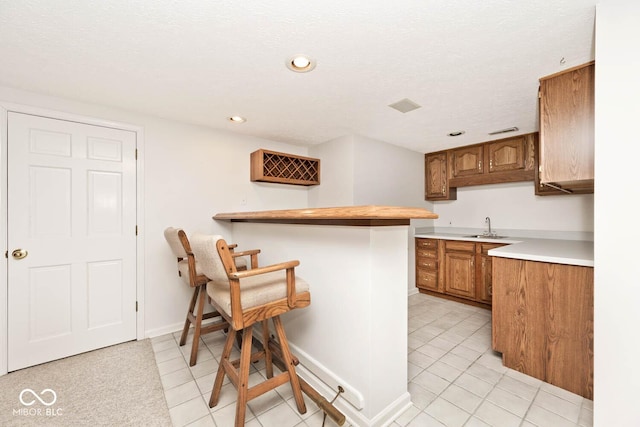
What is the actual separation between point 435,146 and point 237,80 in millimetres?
2880

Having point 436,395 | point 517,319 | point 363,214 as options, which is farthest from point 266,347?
point 517,319

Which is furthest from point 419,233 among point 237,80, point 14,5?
point 14,5

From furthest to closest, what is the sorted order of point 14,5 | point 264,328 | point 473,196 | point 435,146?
point 473,196 → point 435,146 → point 264,328 → point 14,5

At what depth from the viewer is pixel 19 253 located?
2.03 meters

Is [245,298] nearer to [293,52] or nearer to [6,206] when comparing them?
[293,52]

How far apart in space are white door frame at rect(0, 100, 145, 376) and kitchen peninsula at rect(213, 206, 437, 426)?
150cm

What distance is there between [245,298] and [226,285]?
0.27 meters

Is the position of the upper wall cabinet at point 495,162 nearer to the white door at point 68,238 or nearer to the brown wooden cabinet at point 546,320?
the brown wooden cabinet at point 546,320

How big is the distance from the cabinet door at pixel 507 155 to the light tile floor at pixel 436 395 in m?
2.14

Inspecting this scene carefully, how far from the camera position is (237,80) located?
74.0 inches

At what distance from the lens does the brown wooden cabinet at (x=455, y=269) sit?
3.23 meters

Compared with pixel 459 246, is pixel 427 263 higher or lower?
lower

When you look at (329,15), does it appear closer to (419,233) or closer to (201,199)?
(201,199)

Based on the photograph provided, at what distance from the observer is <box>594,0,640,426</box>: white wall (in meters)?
1.15
